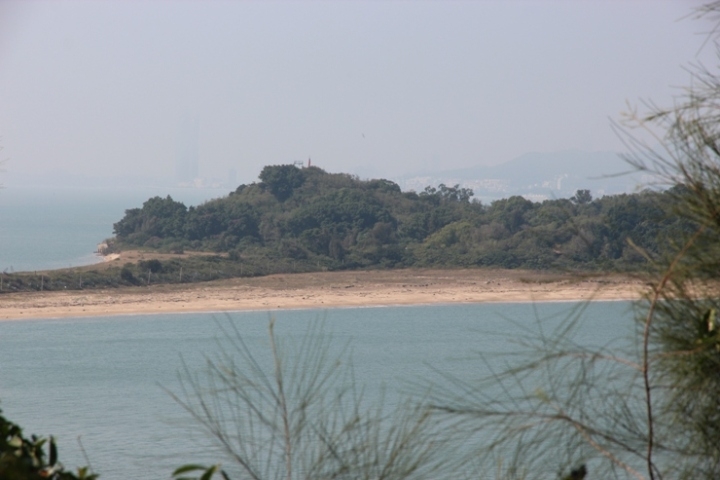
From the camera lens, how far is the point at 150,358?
21.8 metres

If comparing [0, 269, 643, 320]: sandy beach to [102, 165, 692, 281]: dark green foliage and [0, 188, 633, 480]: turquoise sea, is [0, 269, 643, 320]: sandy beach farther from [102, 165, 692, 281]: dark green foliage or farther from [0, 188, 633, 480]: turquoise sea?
[102, 165, 692, 281]: dark green foliage

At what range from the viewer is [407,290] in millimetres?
32000

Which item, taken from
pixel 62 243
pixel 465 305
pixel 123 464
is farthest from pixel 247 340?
pixel 62 243

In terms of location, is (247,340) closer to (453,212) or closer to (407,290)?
(407,290)

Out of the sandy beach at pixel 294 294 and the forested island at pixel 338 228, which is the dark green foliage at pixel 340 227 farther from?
the sandy beach at pixel 294 294

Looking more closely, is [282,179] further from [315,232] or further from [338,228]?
[315,232]

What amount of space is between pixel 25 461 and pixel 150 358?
20.6m

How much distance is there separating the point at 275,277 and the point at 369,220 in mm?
10694

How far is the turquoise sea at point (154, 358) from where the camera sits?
13.9 m

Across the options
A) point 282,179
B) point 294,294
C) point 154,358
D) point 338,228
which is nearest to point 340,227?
point 338,228

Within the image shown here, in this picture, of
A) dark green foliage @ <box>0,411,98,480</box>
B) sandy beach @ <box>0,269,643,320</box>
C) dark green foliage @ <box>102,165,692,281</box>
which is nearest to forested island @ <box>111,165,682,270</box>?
dark green foliage @ <box>102,165,692,281</box>

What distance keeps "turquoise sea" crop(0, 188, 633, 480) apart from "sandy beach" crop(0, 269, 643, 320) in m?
0.81

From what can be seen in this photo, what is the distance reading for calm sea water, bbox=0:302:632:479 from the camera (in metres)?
14.1

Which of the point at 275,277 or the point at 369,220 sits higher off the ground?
the point at 369,220
